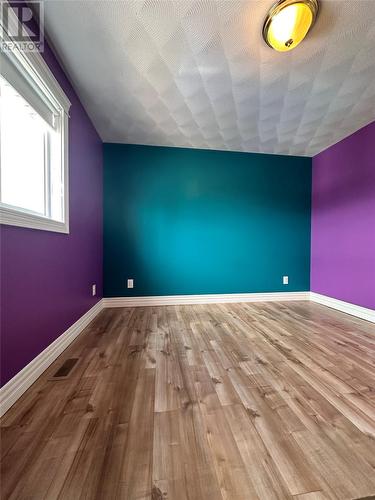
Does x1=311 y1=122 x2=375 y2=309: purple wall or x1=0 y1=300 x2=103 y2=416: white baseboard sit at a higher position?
x1=311 y1=122 x2=375 y2=309: purple wall

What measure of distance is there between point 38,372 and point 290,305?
303 cm

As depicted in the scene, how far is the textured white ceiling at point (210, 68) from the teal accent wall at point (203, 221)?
506mm

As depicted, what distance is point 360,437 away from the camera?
94cm

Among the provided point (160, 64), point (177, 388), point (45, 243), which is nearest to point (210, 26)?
point (160, 64)

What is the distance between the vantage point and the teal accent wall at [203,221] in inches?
118

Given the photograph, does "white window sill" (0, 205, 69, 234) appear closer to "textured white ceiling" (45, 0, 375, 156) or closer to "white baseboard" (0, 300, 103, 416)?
"white baseboard" (0, 300, 103, 416)

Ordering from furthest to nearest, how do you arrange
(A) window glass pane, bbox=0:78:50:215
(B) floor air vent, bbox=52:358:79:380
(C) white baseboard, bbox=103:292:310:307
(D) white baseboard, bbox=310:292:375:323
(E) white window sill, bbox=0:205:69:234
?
(C) white baseboard, bbox=103:292:310:307 → (D) white baseboard, bbox=310:292:375:323 → (B) floor air vent, bbox=52:358:79:380 → (A) window glass pane, bbox=0:78:50:215 → (E) white window sill, bbox=0:205:69:234

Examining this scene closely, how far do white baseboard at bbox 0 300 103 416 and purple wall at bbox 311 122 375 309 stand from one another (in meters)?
3.27

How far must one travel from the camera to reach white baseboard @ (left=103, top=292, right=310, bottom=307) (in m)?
2.98

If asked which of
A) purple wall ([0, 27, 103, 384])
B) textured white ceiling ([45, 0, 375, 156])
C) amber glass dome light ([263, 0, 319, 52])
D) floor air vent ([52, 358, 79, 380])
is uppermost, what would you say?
textured white ceiling ([45, 0, 375, 156])

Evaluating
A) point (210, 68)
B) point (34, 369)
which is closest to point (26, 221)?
point (34, 369)

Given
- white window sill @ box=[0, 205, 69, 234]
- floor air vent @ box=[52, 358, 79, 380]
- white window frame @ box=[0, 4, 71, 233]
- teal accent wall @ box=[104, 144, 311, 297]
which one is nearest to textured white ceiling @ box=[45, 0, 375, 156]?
white window frame @ box=[0, 4, 71, 233]

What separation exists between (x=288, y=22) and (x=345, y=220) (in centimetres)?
239

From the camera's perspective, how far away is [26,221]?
1241 mm
